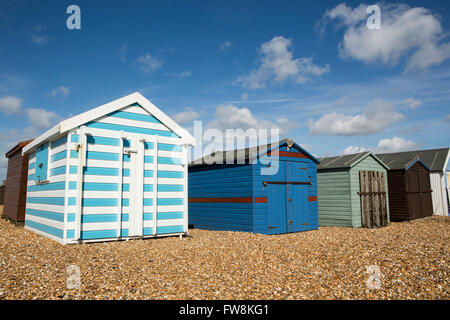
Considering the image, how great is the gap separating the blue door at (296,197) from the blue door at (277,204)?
0.24 metres

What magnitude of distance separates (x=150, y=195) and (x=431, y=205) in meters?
18.1

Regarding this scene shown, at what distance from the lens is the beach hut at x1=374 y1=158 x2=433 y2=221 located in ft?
54.9

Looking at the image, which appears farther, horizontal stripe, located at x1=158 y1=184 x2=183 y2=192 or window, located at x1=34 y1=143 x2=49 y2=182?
window, located at x1=34 y1=143 x2=49 y2=182

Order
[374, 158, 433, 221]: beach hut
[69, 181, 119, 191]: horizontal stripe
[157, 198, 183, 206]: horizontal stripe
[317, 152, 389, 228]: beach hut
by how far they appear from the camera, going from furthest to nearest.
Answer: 1. [374, 158, 433, 221]: beach hut
2. [317, 152, 389, 228]: beach hut
3. [157, 198, 183, 206]: horizontal stripe
4. [69, 181, 119, 191]: horizontal stripe

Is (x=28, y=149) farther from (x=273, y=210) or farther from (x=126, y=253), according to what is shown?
(x=273, y=210)

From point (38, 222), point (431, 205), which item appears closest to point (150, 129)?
point (38, 222)

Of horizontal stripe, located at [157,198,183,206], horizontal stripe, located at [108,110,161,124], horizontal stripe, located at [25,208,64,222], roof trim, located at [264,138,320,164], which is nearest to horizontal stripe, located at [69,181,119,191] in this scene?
horizontal stripe, located at [25,208,64,222]

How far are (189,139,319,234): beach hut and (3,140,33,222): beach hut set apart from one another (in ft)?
24.6

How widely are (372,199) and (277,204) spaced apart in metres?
5.97

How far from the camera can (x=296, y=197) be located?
12.6 meters

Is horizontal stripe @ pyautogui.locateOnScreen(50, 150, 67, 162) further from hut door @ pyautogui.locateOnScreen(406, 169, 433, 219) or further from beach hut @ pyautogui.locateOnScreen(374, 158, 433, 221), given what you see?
hut door @ pyautogui.locateOnScreen(406, 169, 433, 219)

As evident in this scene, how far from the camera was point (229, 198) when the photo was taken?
39.8ft

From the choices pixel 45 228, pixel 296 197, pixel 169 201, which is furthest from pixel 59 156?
pixel 296 197

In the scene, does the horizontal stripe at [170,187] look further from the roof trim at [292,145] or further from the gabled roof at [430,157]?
the gabled roof at [430,157]
